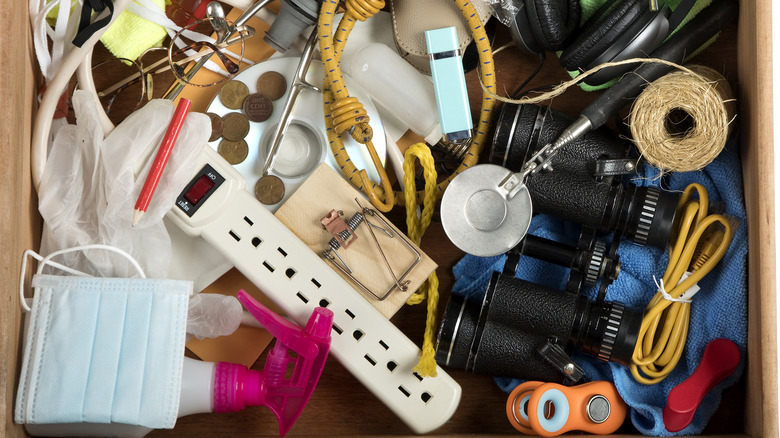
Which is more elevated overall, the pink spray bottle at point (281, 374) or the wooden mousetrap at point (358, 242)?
the wooden mousetrap at point (358, 242)

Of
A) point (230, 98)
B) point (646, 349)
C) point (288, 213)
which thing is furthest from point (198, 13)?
point (646, 349)

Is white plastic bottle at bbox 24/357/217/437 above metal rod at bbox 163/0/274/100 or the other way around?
the other way around

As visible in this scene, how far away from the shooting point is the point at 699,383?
849 mm

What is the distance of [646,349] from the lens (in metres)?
0.88

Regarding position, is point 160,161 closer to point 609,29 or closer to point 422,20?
point 422,20

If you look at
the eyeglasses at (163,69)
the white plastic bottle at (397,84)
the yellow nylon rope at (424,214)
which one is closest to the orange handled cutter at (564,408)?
the yellow nylon rope at (424,214)

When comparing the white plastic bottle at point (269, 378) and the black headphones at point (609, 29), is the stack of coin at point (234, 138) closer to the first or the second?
the white plastic bottle at point (269, 378)

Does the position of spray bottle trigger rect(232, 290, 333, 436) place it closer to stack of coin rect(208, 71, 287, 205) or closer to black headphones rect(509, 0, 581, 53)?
stack of coin rect(208, 71, 287, 205)

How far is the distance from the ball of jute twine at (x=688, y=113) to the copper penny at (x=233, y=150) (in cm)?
51

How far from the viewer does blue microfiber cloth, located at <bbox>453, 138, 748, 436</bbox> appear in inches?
33.8

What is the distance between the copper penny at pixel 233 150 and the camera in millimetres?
940

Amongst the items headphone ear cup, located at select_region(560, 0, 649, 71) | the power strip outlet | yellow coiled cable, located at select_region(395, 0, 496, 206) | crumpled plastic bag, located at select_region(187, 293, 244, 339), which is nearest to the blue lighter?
yellow coiled cable, located at select_region(395, 0, 496, 206)

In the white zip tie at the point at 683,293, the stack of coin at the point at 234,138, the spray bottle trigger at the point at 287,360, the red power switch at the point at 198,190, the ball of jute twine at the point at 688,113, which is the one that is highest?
the ball of jute twine at the point at 688,113

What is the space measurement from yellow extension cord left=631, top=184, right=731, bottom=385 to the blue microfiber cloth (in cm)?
2
